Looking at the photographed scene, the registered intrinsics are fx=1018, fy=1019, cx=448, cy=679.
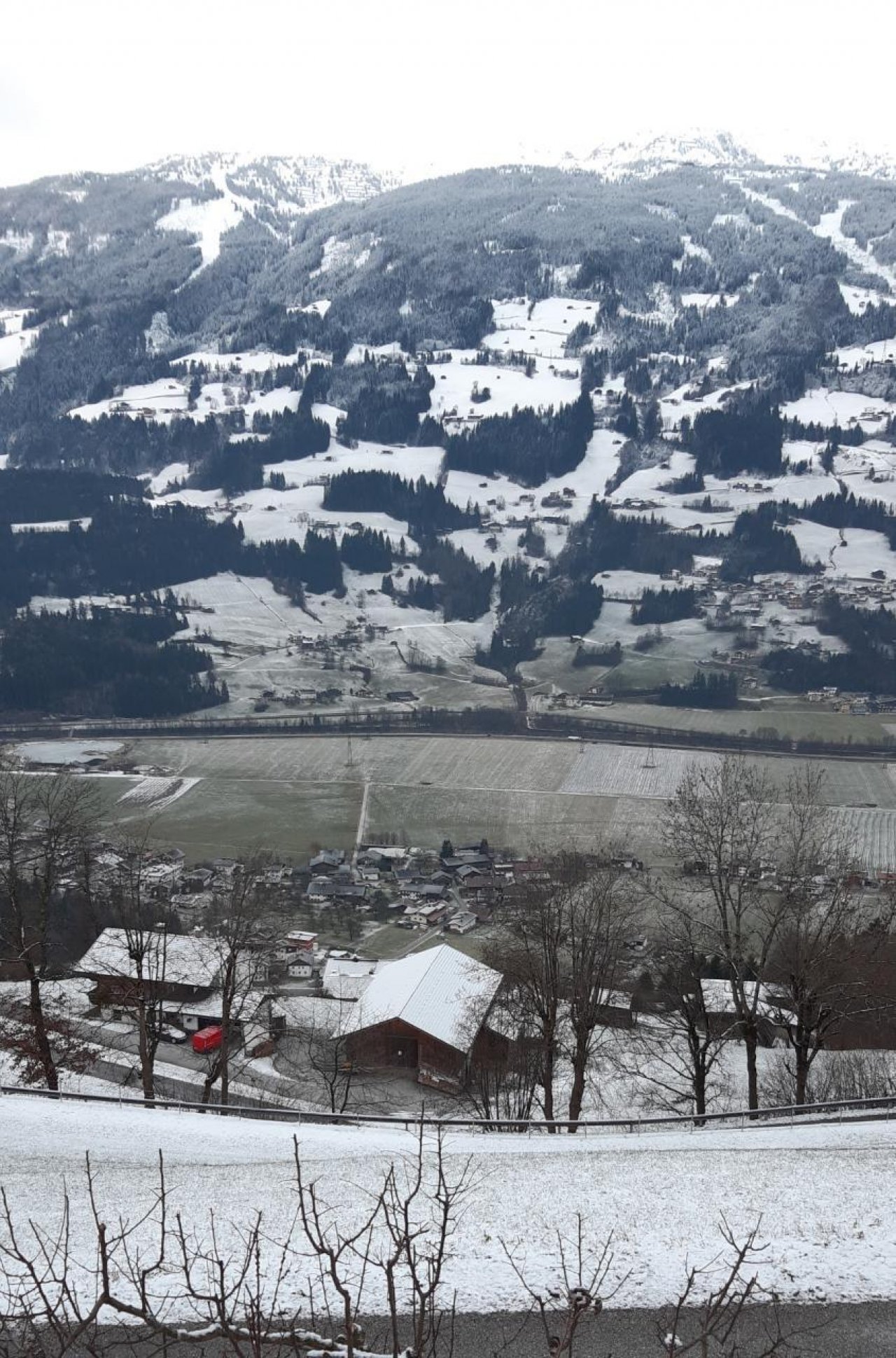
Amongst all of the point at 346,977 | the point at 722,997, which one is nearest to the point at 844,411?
the point at 346,977

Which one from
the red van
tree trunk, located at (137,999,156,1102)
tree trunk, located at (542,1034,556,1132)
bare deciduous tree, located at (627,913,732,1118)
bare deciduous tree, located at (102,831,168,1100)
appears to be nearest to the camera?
tree trunk, located at (542,1034,556,1132)

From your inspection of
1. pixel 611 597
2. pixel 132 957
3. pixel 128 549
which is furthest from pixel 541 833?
pixel 128 549

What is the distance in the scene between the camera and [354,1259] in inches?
391

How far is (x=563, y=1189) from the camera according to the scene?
11602mm

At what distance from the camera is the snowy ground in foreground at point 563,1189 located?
9.97 metres

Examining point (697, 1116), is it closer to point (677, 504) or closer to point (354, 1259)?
point (354, 1259)

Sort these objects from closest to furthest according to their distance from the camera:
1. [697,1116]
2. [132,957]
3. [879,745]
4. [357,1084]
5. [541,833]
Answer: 1. [697,1116]
2. [132,957]
3. [357,1084]
4. [541,833]
5. [879,745]

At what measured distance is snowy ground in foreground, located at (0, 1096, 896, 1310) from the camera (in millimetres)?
9969

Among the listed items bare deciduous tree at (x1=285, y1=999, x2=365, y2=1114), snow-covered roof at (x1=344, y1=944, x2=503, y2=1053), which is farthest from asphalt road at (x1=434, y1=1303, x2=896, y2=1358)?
snow-covered roof at (x1=344, y1=944, x2=503, y2=1053)

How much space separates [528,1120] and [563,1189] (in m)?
3.84

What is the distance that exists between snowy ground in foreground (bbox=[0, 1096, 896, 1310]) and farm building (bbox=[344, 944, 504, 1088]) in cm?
1219

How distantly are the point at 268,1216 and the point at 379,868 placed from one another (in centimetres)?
4372

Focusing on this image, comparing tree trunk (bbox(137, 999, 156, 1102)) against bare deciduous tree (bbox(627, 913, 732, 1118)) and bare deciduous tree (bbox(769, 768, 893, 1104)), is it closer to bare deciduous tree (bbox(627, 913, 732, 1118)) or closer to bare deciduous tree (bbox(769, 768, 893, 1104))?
bare deciduous tree (bbox(627, 913, 732, 1118))

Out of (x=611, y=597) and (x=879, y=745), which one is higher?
(x=611, y=597)
